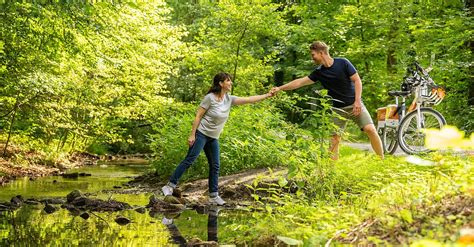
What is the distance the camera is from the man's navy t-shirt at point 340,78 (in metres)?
8.77

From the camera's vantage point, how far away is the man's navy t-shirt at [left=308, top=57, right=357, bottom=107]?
8773 millimetres

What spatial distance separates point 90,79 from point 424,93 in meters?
13.2

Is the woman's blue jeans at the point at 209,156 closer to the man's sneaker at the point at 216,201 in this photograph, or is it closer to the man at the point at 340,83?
the man's sneaker at the point at 216,201

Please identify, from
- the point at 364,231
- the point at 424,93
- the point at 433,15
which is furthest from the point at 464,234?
the point at 433,15

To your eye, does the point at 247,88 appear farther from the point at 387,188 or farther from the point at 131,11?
the point at 387,188

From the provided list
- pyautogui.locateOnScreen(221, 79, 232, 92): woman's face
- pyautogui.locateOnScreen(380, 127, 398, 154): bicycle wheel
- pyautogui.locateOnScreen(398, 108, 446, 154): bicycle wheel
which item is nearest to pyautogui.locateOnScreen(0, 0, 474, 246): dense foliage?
pyautogui.locateOnScreen(221, 79, 232, 92): woman's face

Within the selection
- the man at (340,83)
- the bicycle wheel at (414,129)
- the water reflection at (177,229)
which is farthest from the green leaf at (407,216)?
the bicycle wheel at (414,129)

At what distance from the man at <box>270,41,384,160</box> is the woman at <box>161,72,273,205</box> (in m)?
0.72

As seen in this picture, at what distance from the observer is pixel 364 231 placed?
468cm

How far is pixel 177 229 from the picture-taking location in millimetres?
6867

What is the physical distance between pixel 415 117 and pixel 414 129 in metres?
0.21

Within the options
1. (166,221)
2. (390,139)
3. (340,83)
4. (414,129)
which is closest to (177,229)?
(166,221)

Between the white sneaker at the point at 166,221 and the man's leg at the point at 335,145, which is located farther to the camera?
the man's leg at the point at 335,145

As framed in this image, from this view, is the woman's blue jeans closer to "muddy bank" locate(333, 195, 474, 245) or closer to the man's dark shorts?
the man's dark shorts
